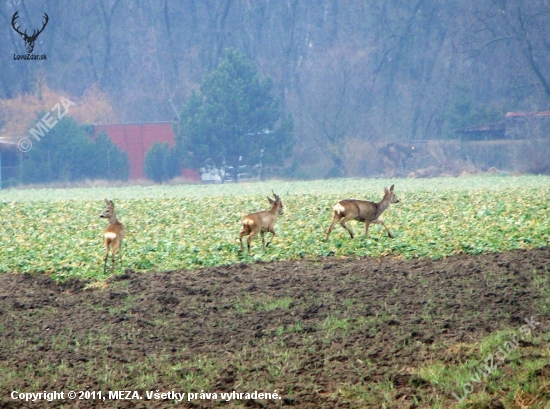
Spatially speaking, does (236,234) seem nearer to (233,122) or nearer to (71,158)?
(233,122)

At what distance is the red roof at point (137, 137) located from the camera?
7256cm

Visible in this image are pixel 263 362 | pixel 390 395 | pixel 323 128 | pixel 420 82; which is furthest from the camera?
pixel 420 82

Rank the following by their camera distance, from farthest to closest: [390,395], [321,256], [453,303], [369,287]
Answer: [321,256], [369,287], [453,303], [390,395]

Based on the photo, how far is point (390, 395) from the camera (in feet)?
26.6

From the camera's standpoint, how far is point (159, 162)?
66.4 metres

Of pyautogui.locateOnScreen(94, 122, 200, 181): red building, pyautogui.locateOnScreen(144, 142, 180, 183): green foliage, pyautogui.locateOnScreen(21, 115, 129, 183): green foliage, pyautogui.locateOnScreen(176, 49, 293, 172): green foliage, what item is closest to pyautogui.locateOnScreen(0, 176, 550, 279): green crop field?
pyautogui.locateOnScreen(176, 49, 293, 172): green foliage

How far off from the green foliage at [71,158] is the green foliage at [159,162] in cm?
305

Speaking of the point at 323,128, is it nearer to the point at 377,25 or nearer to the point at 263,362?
the point at 377,25

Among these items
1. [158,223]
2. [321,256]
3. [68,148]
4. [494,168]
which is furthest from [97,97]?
[321,256]

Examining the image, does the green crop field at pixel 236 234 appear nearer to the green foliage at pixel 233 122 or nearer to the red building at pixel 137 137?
the green foliage at pixel 233 122

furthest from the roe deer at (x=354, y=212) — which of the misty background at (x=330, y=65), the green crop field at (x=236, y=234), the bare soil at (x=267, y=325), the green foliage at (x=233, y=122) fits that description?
the misty background at (x=330, y=65)

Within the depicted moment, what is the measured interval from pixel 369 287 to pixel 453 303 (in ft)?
4.87

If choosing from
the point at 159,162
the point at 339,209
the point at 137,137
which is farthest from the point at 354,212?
the point at 137,137

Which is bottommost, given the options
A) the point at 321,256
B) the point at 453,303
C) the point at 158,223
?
the point at 453,303
